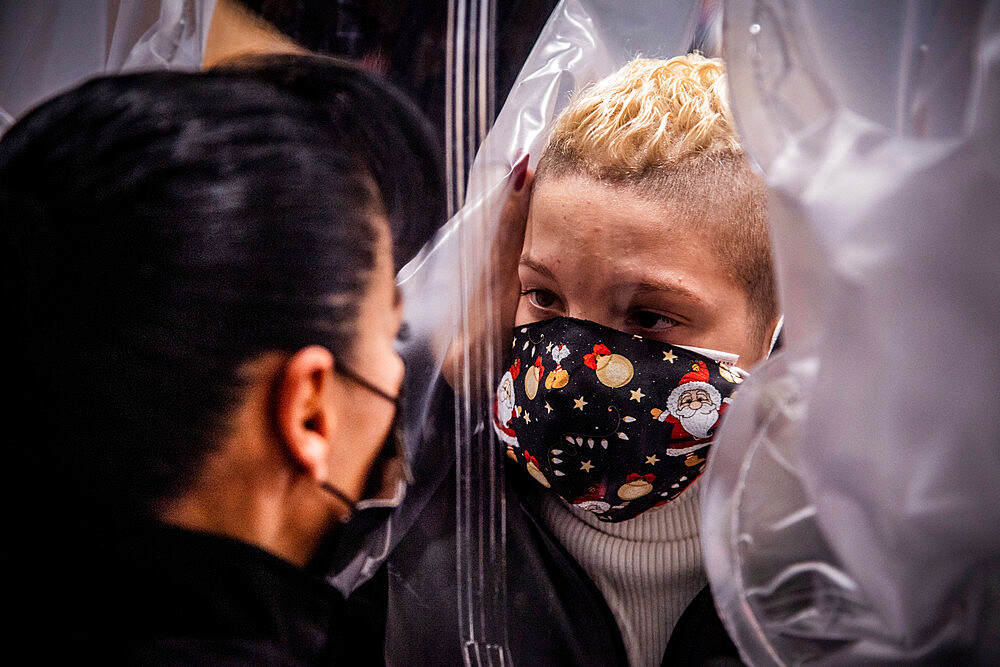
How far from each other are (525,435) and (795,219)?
0.43 meters

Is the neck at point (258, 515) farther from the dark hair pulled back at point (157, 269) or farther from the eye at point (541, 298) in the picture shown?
the eye at point (541, 298)

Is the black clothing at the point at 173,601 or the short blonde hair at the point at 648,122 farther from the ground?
the short blonde hair at the point at 648,122

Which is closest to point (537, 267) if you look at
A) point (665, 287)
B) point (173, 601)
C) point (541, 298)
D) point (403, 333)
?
point (541, 298)

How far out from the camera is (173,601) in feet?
1.85

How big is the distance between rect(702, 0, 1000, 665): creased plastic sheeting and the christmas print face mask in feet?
0.86

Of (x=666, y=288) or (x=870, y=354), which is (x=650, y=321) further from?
(x=870, y=354)

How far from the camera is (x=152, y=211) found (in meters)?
0.53

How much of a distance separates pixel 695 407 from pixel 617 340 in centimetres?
11

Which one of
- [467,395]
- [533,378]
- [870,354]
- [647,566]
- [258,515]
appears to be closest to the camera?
[870,354]

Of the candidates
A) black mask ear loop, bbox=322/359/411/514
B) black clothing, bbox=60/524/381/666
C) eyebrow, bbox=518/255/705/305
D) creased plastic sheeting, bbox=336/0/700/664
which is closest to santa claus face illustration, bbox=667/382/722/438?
eyebrow, bbox=518/255/705/305

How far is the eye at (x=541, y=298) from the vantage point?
896mm

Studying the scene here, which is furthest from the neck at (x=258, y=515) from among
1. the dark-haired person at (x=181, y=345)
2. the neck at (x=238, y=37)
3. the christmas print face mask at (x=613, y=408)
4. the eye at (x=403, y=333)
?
the neck at (x=238, y=37)

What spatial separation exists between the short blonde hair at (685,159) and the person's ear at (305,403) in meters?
0.43

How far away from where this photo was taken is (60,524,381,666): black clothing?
56 cm
